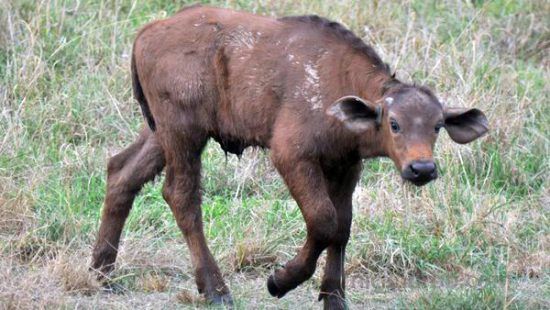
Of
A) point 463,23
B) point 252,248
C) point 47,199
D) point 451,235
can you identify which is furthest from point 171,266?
point 463,23

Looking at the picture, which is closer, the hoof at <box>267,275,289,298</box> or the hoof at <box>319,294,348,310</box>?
the hoof at <box>267,275,289,298</box>

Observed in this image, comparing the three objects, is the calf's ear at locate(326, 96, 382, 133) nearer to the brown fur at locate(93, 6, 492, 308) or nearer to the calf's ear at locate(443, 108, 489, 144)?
the brown fur at locate(93, 6, 492, 308)

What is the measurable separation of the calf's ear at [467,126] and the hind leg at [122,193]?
1973mm

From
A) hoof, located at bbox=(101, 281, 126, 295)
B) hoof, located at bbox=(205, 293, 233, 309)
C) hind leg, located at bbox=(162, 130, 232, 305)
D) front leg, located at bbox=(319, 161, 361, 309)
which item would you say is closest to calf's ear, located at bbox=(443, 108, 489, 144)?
front leg, located at bbox=(319, 161, 361, 309)

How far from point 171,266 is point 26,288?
1.37m

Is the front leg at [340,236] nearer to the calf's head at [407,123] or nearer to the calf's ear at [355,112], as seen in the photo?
the calf's head at [407,123]

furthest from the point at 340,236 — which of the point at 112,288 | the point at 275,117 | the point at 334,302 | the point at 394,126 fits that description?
the point at 112,288

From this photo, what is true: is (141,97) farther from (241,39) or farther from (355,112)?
(355,112)

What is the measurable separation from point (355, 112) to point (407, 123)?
0.99 feet

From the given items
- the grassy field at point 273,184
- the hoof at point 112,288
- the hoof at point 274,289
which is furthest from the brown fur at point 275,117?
the grassy field at point 273,184

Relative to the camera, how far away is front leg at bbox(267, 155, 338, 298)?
6809 millimetres

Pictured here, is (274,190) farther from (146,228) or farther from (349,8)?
(349,8)

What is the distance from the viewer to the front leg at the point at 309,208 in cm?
681

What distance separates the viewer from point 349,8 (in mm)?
11070
